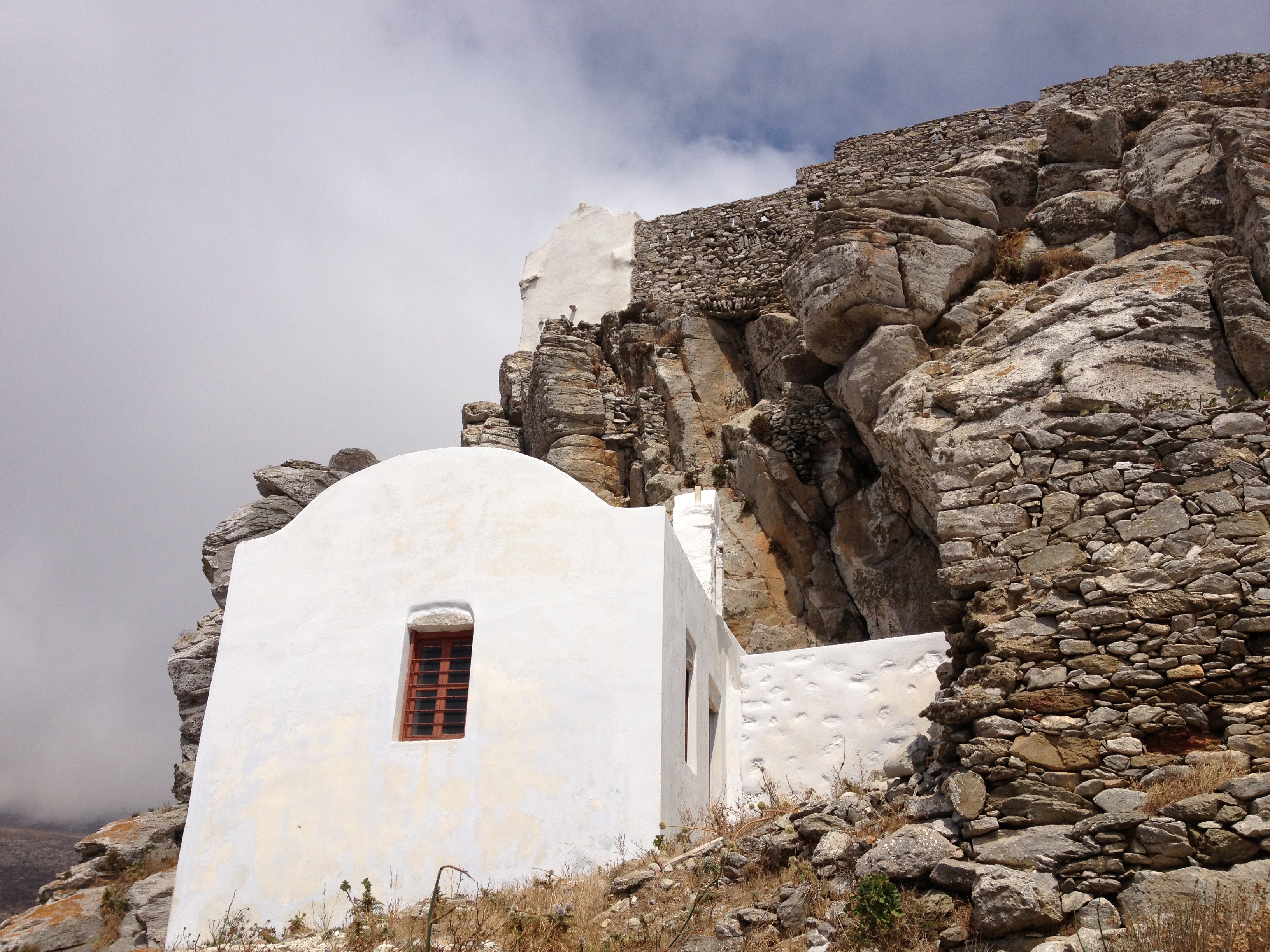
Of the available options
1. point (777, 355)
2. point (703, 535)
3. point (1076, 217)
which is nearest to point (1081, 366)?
point (703, 535)

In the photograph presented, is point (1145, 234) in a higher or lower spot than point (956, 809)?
higher

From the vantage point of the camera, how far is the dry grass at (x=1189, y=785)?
6711 millimetres

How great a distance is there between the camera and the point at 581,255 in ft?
96.6

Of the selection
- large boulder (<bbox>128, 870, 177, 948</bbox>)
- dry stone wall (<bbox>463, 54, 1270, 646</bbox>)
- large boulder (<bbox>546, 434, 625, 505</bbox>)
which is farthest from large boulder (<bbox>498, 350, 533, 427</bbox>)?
large boulder (<bbox>128, 870, 177, 948</bbox>)

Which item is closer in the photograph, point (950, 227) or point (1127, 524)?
point (1127, 524)

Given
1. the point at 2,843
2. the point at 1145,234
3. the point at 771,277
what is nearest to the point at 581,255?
the point at 771,277

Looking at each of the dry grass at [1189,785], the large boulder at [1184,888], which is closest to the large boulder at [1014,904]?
the large boulder at [1184,888]

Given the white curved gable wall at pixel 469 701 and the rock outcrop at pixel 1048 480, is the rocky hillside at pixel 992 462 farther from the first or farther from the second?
the white curved gable wall at pixel 469 701

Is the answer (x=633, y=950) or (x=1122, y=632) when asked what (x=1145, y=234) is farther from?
(x=633, y=950)

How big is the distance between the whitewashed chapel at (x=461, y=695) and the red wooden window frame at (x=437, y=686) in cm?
2

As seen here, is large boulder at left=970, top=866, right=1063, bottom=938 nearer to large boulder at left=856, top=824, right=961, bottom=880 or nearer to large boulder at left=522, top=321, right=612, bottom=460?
large boulder at left=856, top=824, right=961, bottom=880

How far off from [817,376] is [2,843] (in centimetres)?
2529

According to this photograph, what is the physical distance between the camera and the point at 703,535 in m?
17.0

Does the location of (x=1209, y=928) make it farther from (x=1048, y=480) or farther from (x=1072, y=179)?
(x=1072, y=179)
